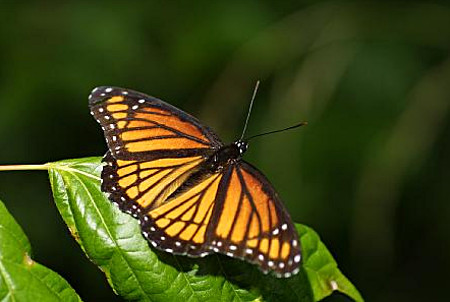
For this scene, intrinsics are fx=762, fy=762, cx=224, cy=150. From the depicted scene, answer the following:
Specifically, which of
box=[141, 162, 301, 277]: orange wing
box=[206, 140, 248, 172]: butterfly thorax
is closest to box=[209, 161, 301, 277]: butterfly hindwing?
box=[141, 162, 301, 277]: orange wing

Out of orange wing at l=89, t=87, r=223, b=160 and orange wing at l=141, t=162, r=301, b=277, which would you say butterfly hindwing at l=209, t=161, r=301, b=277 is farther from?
orange wing at l=89, t=87, r=223, b=160

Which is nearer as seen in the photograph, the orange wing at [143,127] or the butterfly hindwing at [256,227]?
the butterfly hindwing at [256,227]

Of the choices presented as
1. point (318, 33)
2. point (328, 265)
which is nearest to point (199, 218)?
point (328, 265)

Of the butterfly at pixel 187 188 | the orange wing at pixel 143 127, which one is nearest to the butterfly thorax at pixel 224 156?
the butterfly at pixel 187 188

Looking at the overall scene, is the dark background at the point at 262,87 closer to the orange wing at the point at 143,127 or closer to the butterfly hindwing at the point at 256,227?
the orange wing at the point at 143,127

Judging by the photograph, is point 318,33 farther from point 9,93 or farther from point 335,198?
point 9,93

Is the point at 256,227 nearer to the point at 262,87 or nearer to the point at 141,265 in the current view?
the point at 141,265
